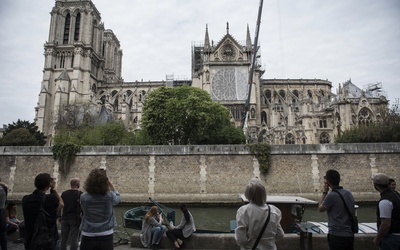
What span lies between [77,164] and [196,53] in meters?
44.7

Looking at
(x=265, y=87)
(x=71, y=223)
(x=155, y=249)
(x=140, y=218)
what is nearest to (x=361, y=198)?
(x=140, y=218)

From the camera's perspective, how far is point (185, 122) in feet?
93.8

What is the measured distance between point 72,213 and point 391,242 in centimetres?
526

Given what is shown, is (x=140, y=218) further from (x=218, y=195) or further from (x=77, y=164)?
(x=77, y=164)

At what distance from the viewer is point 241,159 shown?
20.7m

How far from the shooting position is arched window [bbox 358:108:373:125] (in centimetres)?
3869

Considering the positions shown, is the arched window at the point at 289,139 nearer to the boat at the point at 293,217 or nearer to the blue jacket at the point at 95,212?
the boat at the point at 293,217

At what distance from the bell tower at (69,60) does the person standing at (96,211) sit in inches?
1999

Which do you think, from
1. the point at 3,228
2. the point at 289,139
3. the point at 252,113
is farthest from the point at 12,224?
the point at 252,113

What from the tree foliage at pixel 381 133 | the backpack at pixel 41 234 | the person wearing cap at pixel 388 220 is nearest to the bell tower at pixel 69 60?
the tree foliage at pixel 381 133

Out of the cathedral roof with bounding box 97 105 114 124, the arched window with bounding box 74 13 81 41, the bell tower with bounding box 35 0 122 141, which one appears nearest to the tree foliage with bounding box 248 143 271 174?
the cathedral roof with bounding box 97 105 114 124

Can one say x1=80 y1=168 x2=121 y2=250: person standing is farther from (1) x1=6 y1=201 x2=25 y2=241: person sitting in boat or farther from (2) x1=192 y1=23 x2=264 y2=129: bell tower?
(2) x1=192 y1=23 x2=264 y2=129: bell tower

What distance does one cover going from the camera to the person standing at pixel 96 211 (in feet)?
12.1

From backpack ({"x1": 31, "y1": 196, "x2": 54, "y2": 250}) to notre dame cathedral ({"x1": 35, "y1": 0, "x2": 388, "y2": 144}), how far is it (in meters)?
35.6
